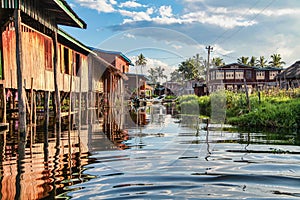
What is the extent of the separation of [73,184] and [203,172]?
1691mm

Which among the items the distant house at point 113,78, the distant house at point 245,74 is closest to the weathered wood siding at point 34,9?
the distant house at point 113,78

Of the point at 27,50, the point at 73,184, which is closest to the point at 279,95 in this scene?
the point at 27,50

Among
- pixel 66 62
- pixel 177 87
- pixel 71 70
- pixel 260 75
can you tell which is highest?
pixel 260 75

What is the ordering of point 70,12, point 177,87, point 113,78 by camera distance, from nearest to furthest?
point 70,12
point 177,87
point 113,78

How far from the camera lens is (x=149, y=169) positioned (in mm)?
4949

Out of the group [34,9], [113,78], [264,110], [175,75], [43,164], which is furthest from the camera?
[113,78]

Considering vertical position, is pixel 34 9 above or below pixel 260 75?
below

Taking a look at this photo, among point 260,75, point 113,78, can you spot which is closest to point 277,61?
point 260,75

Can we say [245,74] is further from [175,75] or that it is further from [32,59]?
[32,59]

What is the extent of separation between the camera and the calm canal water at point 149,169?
3770 mm

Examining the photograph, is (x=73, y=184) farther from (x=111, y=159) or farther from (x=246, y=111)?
(x=246, y=111)

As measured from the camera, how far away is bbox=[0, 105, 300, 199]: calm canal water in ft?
12.4

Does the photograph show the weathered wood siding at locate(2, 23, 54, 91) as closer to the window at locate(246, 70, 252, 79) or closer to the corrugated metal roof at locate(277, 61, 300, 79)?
the corrugated metal roof at locate(277, 61, 300, 79)

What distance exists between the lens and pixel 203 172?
15.6 ft
